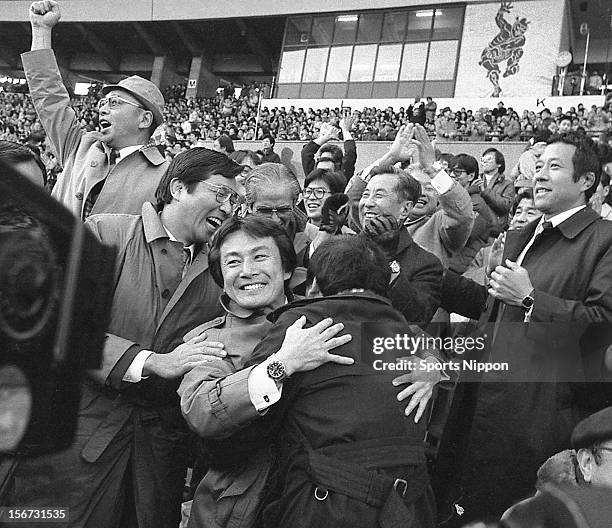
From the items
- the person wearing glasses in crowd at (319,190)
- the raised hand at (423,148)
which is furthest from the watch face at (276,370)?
the person wearing glasses in crowd at (319,190)

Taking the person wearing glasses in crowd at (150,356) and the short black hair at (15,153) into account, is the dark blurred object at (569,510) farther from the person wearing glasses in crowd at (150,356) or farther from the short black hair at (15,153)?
the short black hair at (15,153)

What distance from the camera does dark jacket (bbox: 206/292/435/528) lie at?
1.56 m

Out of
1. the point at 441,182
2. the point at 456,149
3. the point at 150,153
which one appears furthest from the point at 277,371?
the point at 456,149

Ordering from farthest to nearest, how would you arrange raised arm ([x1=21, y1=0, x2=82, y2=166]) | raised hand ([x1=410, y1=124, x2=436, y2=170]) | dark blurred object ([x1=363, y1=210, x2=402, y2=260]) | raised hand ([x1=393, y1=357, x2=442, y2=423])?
raised hand ([x1=410, y1=124, x2=436, y2=170])
raised arm ([x1=21, y1=0, x2=82, y2=166])
dark blurred object ([x1=363, y1=210, x2=402, y2=260])
raised hand ([x1=393, y1=357, x2=442, y2=423])

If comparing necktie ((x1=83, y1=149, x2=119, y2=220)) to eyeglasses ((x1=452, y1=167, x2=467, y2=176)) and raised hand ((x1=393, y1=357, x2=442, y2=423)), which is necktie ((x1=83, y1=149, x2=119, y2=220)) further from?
eyeglasses ((x1=452, y1=167, x2=467, y2=176))

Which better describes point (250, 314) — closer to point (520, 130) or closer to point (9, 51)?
point (520, 130)

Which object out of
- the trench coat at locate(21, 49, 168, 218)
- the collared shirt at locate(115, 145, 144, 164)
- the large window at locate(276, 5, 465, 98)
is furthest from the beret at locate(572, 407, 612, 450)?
A: the large window at locate(276, 5, 465, 98)

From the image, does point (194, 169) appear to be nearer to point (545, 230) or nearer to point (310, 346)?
point (310, 346)

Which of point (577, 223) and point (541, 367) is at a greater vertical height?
point (577, 223)

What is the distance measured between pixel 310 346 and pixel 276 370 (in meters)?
0.09

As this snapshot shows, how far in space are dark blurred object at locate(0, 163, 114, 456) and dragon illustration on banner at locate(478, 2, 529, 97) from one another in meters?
20.8

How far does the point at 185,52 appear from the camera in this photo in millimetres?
28469

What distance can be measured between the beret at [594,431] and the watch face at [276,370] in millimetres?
637

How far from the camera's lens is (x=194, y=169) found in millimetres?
2072
